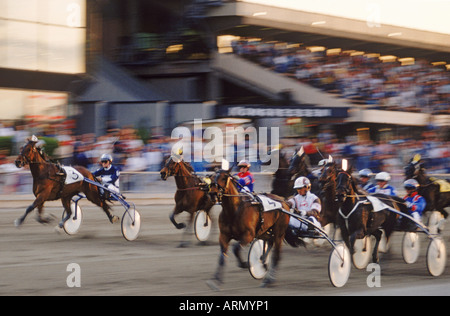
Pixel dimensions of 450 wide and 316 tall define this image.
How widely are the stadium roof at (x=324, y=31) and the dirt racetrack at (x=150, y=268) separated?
13191mm

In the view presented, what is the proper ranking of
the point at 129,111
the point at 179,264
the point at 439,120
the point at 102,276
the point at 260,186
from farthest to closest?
the point at 439,120 → the point at 129,111 → the point at 260,186 → the point at 179,264 → the point at 102,276

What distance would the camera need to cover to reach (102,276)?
9961 millimetres

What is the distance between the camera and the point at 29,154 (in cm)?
1337

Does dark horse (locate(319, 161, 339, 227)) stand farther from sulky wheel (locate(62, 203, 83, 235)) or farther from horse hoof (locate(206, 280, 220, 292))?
sulky wheel (locate(62, 203, 83, 235))

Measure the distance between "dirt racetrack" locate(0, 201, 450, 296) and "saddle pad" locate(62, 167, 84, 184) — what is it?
1026 mm

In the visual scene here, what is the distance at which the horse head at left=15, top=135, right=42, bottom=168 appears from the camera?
522 inches

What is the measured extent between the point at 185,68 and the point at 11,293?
1959 centimetres

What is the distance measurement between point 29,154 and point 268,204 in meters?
A: 5.65

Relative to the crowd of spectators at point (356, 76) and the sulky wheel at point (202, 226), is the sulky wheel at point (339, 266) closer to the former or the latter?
the sulky wheel at point (202, 226)

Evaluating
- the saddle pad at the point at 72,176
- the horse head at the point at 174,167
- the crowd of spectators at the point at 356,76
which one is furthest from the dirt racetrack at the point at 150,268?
the crowd of spectators at the point at 356,76

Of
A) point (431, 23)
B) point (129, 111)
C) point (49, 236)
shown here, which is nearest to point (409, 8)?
point (431, 23)

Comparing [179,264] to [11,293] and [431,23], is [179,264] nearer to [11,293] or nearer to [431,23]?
[11,293]

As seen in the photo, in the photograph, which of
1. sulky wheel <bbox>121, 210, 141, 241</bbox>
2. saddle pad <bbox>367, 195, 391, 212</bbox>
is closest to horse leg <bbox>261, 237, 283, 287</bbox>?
saddle pad <bbox>367, 195, 391, 212</bbox>

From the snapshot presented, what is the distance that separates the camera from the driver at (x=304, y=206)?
10.0 m
